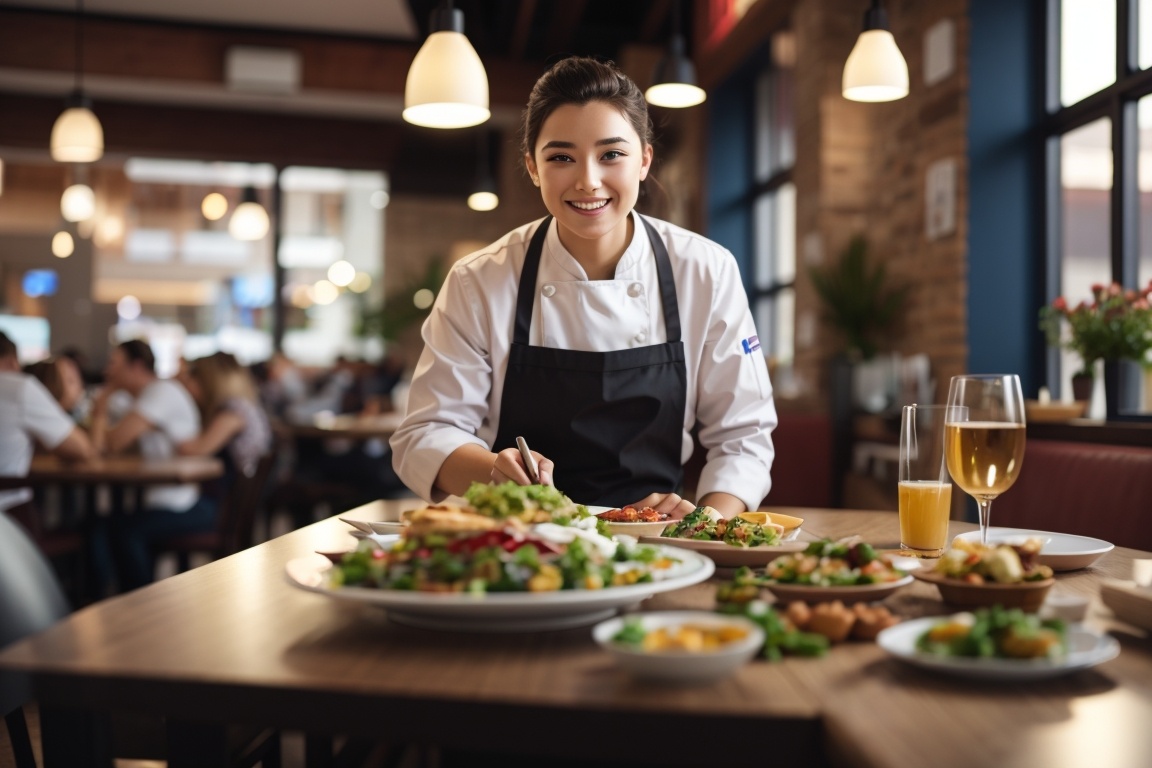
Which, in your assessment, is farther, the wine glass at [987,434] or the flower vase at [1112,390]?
the flower vase at [1112,390]

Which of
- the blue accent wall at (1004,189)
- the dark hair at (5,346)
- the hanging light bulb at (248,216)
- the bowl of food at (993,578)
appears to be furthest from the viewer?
the hanging light bulb at (248,216)

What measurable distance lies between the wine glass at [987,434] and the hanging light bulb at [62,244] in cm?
1176

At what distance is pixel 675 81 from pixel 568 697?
3.67 meters

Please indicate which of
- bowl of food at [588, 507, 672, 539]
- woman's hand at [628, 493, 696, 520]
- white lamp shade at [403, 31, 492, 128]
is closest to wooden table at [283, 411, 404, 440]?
white lamp shade at [403, 31, 492, 128]

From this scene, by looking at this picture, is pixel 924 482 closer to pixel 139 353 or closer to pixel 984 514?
pixel 984 514

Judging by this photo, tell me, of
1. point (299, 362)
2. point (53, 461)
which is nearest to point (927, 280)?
point (53, 461)

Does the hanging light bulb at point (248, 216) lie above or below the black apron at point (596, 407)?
above

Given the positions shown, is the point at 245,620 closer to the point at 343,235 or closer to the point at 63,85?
the point at 63,85

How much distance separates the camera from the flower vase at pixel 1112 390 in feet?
9.86

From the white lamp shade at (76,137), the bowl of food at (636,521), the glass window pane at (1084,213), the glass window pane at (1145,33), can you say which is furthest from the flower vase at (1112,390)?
the white lamp shade at (76,137)

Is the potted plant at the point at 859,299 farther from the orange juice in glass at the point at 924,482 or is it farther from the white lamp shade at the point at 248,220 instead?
the white lamp shade at the point at 248,220

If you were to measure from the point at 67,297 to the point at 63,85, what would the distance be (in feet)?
9.94

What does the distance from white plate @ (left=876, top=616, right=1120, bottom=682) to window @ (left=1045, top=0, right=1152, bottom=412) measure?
267 centimetres

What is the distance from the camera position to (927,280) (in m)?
4.37
